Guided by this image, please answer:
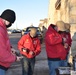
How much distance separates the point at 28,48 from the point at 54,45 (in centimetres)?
114

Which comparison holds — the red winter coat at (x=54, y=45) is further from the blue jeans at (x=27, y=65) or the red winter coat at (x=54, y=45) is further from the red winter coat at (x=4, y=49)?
the red winter coat at (x=4, y=49)

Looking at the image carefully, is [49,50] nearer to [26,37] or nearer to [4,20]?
[26,37]

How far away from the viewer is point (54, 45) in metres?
8.09

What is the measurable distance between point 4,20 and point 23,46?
143 inches

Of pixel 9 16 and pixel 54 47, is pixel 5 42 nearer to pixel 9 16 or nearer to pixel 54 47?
pixel 9 16

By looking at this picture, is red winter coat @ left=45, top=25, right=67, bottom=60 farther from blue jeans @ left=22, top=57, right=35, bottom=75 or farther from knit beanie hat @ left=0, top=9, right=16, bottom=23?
knit beanie hat @ left=0, top=9, right=16, bottom=23

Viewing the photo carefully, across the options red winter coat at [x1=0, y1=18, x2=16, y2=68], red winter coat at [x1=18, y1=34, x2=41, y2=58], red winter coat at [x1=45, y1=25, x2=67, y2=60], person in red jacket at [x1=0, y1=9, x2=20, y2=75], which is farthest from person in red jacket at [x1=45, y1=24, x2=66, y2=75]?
red winter coat at [x1=0, y1=18, x2=16, y2=68]

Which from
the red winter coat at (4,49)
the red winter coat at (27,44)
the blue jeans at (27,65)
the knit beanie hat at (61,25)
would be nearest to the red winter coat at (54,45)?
the knit beanie hat at (61,25)

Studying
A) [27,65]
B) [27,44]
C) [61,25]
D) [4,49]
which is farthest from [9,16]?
[27,65]

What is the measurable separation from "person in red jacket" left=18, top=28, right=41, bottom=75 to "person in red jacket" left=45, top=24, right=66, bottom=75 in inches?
37.7

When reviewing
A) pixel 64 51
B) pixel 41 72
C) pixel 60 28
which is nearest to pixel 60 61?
pixel 64 51

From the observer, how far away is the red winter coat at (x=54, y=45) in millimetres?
8008

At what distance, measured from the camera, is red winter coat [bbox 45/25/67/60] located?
8008 millimetres

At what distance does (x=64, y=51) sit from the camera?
27.0 feet
